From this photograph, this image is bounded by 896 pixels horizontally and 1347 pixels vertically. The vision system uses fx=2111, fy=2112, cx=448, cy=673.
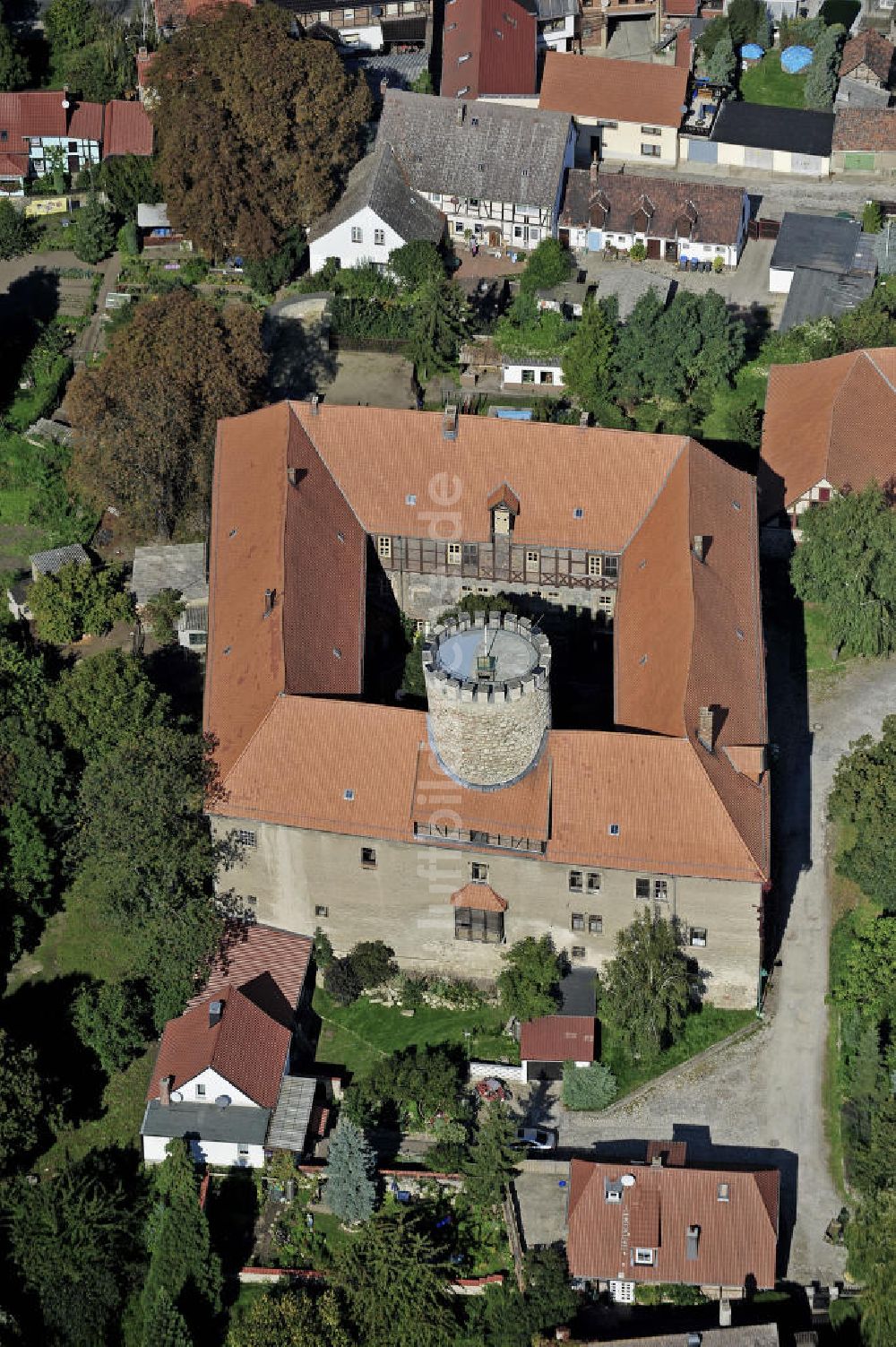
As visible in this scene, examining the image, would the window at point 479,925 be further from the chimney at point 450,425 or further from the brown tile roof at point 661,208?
the brown tile roof at point 661,208

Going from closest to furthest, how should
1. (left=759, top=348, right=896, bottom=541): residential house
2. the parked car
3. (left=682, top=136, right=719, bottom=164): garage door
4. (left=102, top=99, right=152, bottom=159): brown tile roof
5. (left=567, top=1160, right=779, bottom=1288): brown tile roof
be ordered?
(left=567, top=1160, right=779, bottom=1288): brown tile roof < the parked car < (left=759, top=348, right=896, bottom=541): residential house < (left=682, top=136, right=719, bottom=164): garage door < (left=102, top=99, right=152, bottom=159): brown tile roof

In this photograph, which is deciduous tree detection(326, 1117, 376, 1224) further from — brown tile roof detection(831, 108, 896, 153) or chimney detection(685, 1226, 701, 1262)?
brown tile roof detection(831, 108, 896, 153)

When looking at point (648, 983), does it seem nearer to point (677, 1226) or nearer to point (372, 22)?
point (677, 1226)

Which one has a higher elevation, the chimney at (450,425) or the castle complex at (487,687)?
the chimney at (450,425)

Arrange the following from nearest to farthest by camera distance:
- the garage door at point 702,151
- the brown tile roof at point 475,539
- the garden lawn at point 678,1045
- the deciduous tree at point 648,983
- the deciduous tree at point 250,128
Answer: the brown tile roof at point 475,539, the deciduous tree at point 648,983, the garden lawn at point 678,1045, the deciduous tree at point 250,128, the garage door at point 702,151

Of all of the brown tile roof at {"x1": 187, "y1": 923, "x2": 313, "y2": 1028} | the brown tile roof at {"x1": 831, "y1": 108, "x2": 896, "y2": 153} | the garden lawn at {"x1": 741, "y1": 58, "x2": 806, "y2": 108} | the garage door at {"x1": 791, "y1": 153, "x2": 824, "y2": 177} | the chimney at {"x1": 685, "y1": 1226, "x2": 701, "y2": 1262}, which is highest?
the garden lawn at {"x1": 741, "y1": 58, "x2": 806, "y2": 108}

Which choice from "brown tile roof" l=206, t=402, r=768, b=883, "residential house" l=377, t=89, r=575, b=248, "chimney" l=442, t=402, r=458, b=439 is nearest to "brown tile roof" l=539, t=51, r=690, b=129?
"residential house" l=377, t=89, r=575, b=248

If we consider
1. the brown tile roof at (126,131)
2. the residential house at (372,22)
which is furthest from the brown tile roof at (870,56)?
the brown tile roof at (126,131)

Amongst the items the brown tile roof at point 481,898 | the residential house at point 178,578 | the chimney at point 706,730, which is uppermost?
the residential house at point 178,578
